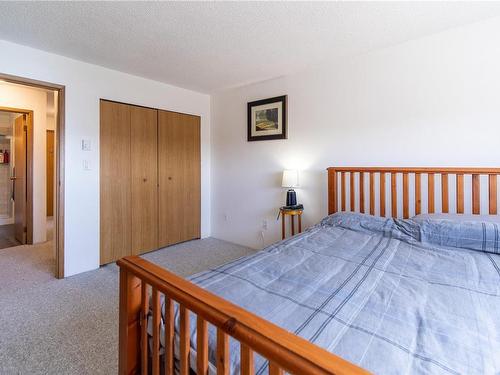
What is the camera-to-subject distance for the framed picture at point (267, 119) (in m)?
3.17

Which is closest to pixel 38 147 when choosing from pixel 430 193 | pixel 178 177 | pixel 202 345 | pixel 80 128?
pixel 80 128

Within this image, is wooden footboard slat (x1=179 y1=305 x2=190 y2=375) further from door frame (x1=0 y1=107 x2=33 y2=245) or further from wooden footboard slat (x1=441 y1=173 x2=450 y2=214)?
door frame (x1=0 y1=107 x2=33 y2=245)

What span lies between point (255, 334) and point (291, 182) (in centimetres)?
241

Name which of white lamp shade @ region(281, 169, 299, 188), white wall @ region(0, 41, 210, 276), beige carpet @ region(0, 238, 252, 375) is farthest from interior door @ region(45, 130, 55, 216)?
white lamp shade @ region(281, 169, 299, 188)

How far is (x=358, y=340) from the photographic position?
0.80 meters

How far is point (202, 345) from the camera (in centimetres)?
74

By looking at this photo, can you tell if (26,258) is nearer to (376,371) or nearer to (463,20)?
(376,371)

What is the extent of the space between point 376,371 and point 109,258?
298cm

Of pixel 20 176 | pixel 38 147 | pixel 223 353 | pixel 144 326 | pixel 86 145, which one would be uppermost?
pixel 38 147

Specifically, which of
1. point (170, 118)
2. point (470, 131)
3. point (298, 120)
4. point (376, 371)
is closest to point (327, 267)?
point (376, 371)

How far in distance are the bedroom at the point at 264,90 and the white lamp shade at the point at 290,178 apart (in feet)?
0.42

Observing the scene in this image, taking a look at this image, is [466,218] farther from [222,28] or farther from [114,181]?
[114,181]

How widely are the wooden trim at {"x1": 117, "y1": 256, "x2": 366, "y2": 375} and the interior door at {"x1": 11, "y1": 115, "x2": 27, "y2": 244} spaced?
404cm

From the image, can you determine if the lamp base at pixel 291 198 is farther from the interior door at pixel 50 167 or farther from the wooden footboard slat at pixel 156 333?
the interior door at pixel 50 167
